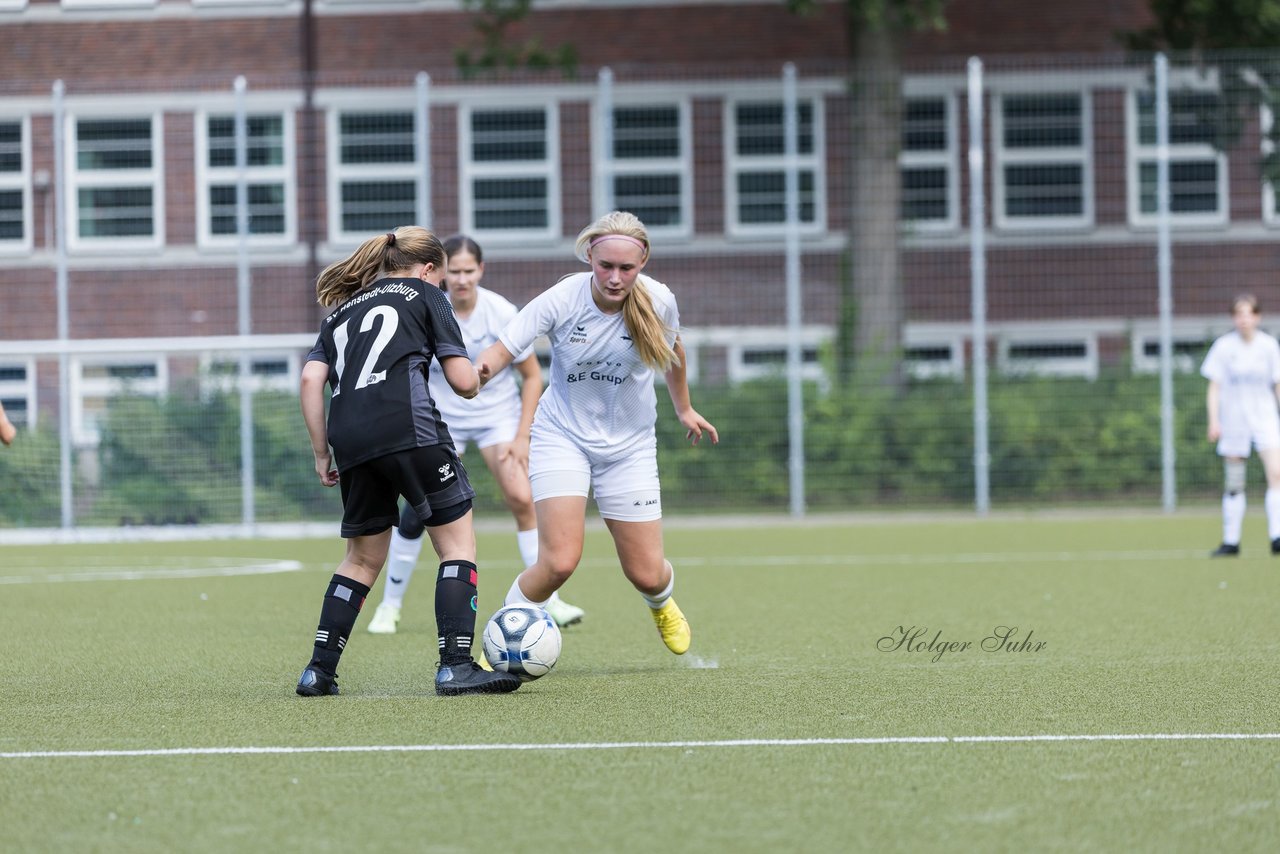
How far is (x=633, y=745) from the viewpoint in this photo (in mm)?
5664

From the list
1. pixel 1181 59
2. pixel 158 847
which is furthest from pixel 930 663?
pixel 1181 59

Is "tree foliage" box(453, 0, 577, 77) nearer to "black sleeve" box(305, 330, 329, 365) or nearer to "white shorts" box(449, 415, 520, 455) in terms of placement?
"white shorts" box(449, 415, 520, 455)

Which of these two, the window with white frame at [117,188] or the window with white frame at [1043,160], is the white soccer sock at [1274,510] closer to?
the window with white frame at [1043,160]

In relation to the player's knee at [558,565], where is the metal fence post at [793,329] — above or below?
above

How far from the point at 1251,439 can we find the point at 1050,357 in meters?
6.40

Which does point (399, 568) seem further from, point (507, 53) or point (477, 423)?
point (507, 53)

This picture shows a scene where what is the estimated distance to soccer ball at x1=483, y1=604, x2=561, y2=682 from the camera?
699 centimetres

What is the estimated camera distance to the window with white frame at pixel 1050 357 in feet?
68.1

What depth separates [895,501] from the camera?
20.5 meters

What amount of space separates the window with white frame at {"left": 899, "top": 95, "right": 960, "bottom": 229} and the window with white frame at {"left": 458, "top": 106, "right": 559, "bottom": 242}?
447cm

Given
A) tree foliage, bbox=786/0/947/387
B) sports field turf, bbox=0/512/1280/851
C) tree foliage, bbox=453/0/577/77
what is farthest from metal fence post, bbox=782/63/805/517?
sports field turf, bbox=0/512/1280/851

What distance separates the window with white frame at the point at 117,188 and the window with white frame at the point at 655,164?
18.6 feet

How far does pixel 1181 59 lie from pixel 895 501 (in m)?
→ 5.85

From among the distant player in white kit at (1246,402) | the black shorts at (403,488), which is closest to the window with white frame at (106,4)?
the distant player in white kit at (1246,402)
